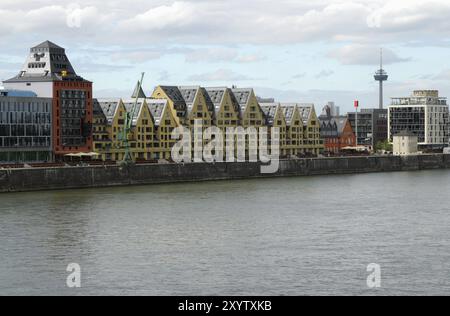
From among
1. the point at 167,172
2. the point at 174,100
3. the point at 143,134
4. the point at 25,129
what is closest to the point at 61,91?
the point at 25,129

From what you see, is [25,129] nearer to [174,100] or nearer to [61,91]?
[61,91]

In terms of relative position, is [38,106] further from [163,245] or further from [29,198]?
[163,245]

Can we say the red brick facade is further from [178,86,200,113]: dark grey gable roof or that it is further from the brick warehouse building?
[178,86,200,113]: dark grey gable roof

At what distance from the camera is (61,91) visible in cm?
15188

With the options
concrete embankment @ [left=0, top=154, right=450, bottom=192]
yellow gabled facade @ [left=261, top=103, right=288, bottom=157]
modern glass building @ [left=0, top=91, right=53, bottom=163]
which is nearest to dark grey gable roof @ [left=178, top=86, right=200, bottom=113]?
concrete embankment @ [left=0, top=154, right=450, bottom=192]

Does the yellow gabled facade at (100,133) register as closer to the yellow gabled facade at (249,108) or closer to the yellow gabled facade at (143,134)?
the yellow gabled facade at (143,134)

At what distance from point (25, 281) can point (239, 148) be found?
13302 cm

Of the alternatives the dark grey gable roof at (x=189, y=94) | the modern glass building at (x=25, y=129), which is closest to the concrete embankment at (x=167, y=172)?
the modern glass building at (x=25, y=129)

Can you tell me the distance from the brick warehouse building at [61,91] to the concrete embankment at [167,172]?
16.8 m

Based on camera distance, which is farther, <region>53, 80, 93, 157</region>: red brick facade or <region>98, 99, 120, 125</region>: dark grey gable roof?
<region>98, 99, 120, 125</region>: dark grey gable roof

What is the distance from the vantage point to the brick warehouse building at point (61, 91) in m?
151

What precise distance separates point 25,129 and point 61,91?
31.2ft

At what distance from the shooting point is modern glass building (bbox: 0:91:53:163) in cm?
14212

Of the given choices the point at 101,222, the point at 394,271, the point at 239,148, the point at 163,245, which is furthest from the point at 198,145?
the point at 394,271
